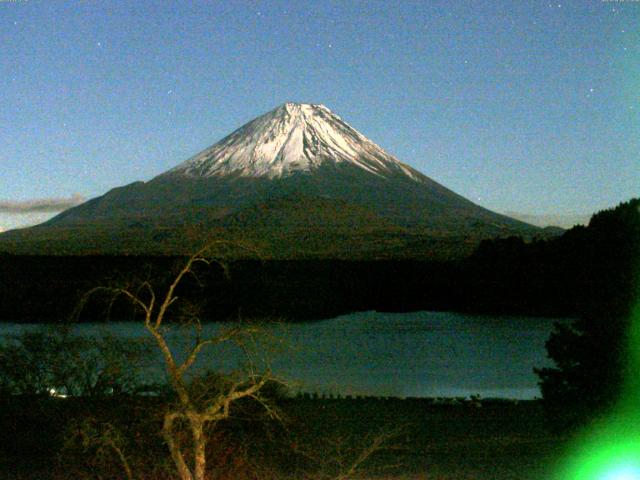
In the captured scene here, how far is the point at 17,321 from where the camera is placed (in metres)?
27.2

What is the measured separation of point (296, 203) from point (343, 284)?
1824 cm

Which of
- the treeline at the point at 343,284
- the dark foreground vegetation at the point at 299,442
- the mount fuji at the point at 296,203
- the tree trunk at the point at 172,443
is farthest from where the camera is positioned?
the mount fuji at the point at 296,203

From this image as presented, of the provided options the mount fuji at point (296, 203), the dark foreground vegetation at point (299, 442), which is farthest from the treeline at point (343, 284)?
the dark foreground vegetation at point (299, 442)

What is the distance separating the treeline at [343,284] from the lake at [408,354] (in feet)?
3.13

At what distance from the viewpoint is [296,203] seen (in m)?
57.6

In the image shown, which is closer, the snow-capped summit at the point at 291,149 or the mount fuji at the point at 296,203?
the mount fuji at the point at 296,203


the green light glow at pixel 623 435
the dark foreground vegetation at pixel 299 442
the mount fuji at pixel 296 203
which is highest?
the mount fuji at pixel 296 203

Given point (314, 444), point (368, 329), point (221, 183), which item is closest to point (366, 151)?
point (221, 183)

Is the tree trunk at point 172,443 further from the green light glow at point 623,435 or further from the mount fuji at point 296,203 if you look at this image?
the mount fuji at point 296,203

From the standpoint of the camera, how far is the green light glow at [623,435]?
270 inches

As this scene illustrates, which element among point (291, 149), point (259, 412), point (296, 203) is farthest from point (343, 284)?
point (291, 149)

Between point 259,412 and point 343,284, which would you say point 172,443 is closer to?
point 259,412

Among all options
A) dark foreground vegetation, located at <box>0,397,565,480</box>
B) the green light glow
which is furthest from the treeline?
the green light glow

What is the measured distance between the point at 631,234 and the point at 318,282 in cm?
3093
